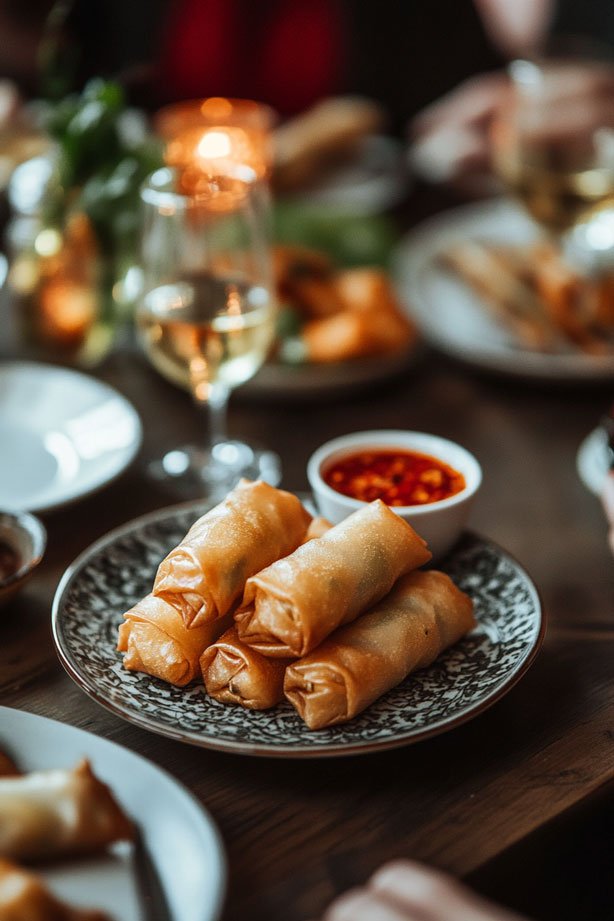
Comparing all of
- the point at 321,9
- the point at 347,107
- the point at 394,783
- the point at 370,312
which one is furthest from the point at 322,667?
the point at 321,9

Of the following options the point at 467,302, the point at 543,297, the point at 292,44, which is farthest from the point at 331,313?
the point at 292,44

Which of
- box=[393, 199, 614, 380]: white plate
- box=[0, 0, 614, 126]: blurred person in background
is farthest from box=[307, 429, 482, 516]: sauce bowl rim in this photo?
box=[0, 0, 614, 126]: blurred person in background

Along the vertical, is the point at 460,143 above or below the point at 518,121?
below

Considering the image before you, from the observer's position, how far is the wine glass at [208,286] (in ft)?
4.69

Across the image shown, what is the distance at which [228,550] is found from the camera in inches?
40.2

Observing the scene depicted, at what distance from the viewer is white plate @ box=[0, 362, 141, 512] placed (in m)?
1.44

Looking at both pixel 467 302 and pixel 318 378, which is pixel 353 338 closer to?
pixel 318 378

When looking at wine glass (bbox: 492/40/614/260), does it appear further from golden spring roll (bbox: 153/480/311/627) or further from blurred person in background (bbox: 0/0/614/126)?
blurred person in background (bbox: 0/0/614/126)

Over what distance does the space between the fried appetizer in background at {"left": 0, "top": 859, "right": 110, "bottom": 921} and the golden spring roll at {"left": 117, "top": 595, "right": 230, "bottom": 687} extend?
28 centimetres

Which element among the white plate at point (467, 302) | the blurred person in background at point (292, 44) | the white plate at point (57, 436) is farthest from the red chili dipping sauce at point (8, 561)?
the blurred person in background at point (292, 44)

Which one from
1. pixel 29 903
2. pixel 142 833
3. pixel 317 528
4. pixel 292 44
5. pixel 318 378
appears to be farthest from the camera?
pixel 292 44

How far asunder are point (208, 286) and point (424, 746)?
77 centimetres

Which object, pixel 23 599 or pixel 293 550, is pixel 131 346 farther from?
pixel 293 550

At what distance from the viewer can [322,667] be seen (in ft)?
3.10
